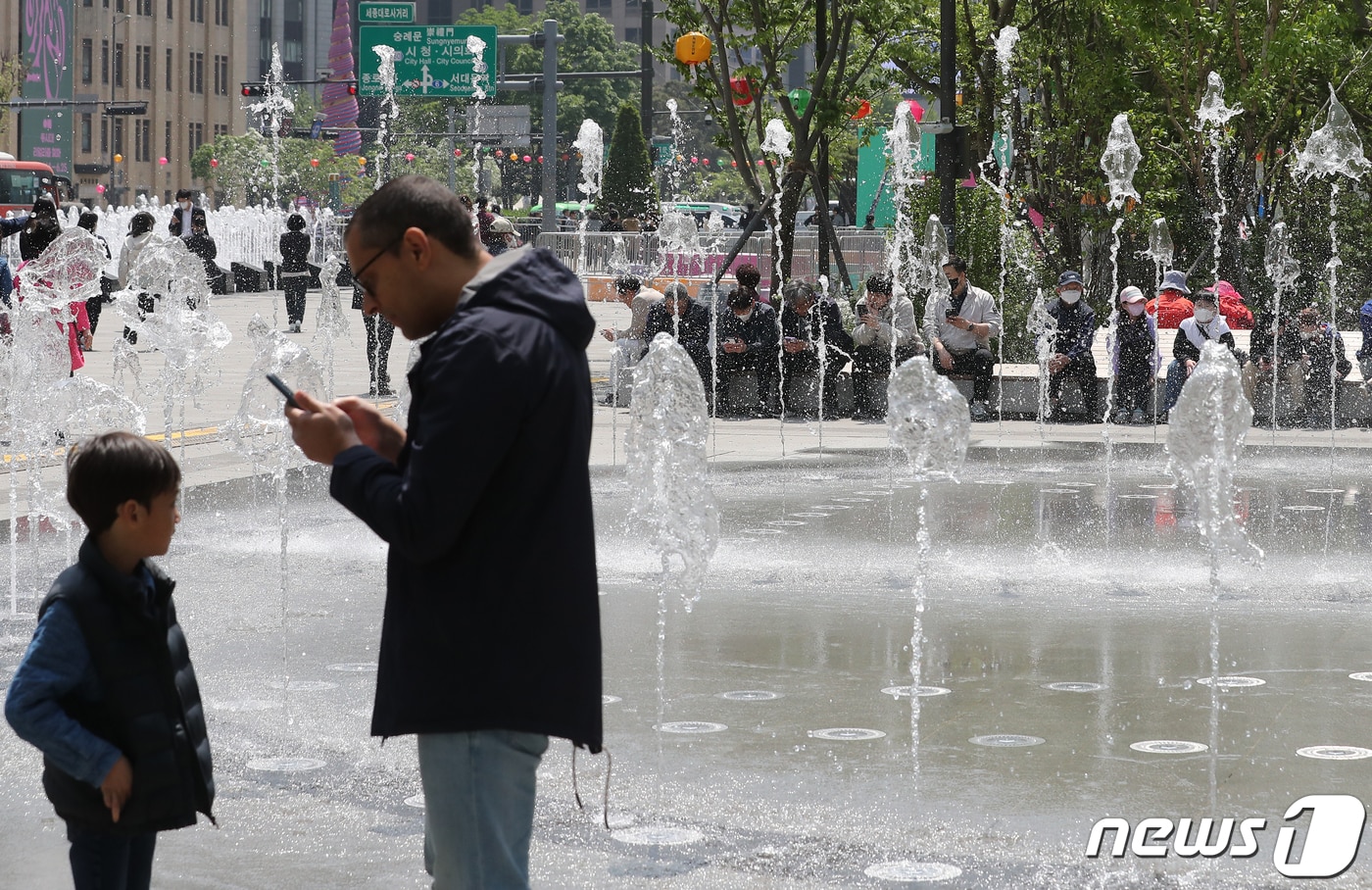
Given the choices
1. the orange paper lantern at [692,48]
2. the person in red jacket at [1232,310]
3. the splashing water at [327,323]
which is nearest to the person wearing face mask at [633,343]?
the splashing water at [327,323]

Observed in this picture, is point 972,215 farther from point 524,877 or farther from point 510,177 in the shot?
point 510,177

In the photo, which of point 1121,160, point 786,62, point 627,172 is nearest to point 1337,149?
point 1121,160

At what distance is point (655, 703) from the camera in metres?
6.11

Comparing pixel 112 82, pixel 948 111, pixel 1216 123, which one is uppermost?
pixel 112 82

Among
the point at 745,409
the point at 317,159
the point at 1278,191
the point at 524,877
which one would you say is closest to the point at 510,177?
the point at 317,159

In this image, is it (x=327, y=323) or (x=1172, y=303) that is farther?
(x=1172, y=303)

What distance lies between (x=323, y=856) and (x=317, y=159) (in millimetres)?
80761

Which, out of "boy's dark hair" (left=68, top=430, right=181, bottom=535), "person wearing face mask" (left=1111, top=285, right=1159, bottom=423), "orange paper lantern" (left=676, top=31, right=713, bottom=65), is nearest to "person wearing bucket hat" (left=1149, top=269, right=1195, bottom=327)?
"person wearing face mask" (left=1111, top=285, right=1159, bottom=423)

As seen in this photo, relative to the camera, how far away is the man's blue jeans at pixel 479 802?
9.77 feet

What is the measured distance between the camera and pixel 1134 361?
15.7 metres

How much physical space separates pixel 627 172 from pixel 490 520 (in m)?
55.4

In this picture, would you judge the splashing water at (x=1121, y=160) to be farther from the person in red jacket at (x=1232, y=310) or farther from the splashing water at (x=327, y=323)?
the splashing water at (x=327, y=323)

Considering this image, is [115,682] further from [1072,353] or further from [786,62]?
[786,62]

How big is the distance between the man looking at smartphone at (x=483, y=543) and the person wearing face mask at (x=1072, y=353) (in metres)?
13.2
